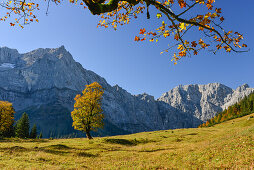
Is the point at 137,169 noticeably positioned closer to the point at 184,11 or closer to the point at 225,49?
the point at 225,49

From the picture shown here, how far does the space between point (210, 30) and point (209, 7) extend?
3.65 ft

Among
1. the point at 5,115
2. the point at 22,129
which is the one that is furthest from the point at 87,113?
the point at 22,129

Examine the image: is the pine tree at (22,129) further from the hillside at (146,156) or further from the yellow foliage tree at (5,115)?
the hillside at (146,156)

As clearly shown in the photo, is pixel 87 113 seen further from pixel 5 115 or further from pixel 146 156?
pixel 5 115

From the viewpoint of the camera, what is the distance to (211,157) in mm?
13188

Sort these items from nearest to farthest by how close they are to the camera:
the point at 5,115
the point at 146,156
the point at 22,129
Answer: the point at 146,156
the point at 5,115
the point at 22,129

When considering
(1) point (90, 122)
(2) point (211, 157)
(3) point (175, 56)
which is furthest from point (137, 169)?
(1) point (90, 122)

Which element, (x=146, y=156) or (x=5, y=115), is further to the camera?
(x=5, y=115)

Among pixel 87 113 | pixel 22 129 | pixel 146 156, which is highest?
pixel 87 113

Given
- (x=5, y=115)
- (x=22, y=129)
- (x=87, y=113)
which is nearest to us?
(x=87, y=113)

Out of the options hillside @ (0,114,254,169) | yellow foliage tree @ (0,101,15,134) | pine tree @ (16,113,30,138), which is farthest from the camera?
pine tree @ (16,113,30,138)

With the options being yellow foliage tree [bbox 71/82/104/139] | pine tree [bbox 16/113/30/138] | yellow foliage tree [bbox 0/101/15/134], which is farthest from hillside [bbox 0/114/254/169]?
pine tree [bbox 16/113/30/138]

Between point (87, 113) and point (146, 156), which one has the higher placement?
point (87, 113)

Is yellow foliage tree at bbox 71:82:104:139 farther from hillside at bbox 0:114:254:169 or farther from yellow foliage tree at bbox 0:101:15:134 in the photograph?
yellow foliage tree at bbox 0:101:15:134
